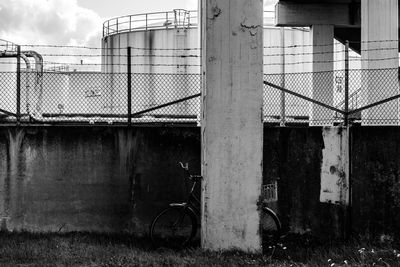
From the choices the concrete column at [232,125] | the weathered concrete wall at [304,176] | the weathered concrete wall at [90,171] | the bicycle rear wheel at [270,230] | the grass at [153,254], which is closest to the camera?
the grass at [153,254]

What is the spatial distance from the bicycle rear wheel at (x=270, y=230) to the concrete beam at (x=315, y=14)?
10957 millimetres

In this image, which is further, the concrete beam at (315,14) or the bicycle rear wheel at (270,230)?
the concrete beam at (315,14)

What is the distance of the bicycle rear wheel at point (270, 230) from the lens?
820 cm

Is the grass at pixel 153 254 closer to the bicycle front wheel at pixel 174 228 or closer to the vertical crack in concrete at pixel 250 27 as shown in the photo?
the bicycle front wheel at pixel 174 228

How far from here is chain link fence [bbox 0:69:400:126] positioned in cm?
1387

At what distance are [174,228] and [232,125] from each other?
6.01 ft

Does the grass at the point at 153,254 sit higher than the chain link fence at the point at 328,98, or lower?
lower

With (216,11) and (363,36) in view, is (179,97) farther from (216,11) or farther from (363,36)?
(216,11)

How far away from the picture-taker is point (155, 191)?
29.8 feet

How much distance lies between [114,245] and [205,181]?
164 centimetres

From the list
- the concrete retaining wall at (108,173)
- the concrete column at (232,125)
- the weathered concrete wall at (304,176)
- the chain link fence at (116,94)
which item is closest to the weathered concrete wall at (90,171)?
the concrete retaining wall at (108,173)

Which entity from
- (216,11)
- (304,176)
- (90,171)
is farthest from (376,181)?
(90,171)

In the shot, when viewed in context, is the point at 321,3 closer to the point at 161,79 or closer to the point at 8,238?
the point at 161,79

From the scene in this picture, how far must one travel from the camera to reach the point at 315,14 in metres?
18.4
